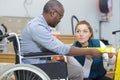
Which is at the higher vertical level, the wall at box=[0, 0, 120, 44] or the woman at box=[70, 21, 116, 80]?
the wall at box=[0, 0, 120, 44]

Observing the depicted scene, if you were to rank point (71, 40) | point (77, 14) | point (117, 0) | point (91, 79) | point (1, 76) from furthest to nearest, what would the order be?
1. point (117, 0)
2. point (77, 14)
3. point (71, 40)
4. point (91, 79)
5. point (1, 76)

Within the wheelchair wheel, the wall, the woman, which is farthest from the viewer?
the wall

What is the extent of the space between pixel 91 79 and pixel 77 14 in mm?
3304

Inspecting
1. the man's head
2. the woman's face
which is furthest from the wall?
the man's head

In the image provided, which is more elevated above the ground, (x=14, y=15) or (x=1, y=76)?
(x=14, y=15)

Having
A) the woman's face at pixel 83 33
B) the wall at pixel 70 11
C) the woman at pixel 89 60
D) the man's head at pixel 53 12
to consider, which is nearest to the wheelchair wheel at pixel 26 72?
the man's head at pixel 53 12

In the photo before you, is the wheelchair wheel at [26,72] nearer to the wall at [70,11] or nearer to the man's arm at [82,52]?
the man's arm at [82,52]

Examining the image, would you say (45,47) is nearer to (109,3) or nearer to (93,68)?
(93,68)

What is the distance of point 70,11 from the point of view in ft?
19.0

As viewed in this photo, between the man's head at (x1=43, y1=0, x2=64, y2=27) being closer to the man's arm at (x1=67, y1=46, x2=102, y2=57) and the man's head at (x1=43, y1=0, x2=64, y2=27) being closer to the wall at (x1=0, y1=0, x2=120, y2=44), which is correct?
the man's arm at (x1=67, y1=46, x2=102, y2=57)

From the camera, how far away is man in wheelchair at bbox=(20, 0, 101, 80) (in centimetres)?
219

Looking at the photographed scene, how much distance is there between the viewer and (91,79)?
268cm

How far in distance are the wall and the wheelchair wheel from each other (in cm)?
304

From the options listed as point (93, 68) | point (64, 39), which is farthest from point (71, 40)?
point (93, 68)
